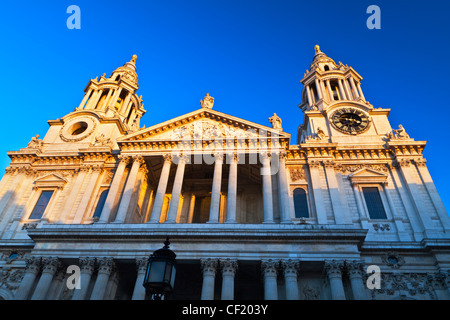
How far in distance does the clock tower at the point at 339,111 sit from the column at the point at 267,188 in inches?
212

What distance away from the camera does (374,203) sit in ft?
82.4

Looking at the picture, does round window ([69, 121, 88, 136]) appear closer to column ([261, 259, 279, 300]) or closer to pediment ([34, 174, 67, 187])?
pediment ([34, 174, 67, 187])

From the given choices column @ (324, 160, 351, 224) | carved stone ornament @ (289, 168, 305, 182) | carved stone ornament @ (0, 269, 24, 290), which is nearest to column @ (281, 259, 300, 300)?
column @ (324, 160, 351, 224)

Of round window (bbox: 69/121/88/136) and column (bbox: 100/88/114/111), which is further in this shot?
column (bbox: 100/88/114/111)

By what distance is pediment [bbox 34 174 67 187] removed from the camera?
28.4 m

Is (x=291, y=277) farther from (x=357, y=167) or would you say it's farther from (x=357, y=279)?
(x=357, y=167)

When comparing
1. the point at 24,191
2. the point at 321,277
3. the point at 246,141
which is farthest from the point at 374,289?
the point at 24,191

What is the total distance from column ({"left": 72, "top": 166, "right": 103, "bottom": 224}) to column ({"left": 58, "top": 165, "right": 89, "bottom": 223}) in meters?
0.69

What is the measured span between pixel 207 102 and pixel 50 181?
15.1 meters

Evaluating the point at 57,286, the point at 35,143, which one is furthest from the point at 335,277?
the point at 35,143

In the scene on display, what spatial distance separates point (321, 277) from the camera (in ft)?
67.8

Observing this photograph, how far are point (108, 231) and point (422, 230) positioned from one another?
68.0 ft

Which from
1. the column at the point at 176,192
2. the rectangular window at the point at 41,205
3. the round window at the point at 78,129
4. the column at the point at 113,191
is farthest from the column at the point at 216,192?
the round window at the point at 78,129

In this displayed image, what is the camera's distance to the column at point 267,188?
74.5ft
